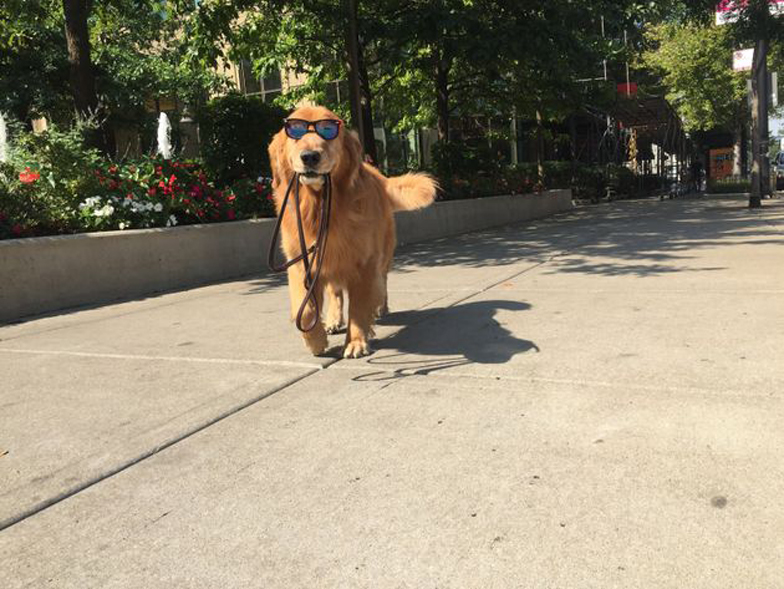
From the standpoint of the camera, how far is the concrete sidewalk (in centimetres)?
187

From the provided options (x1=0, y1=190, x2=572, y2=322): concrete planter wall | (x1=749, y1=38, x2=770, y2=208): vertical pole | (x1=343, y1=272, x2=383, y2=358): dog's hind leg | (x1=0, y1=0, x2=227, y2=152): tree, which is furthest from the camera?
(x1=749, y1=38, x2=770, y2=208): vertical pole

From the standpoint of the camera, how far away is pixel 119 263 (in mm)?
7090

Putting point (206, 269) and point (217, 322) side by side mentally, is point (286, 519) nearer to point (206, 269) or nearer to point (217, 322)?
point (217, 322)

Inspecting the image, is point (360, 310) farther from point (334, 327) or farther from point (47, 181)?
point (47, 181)

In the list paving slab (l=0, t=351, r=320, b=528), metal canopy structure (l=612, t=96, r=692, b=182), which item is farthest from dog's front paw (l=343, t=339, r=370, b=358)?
metal canopy structure (l=612, t=96, r=692, b=182)

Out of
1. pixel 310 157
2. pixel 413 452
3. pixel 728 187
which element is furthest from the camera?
pixel 728 187

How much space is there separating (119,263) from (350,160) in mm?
4235

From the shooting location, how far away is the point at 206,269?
8078 mm

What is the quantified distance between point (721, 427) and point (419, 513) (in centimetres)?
137

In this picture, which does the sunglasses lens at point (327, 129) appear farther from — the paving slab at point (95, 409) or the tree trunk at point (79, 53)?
the tree trunk at point (79, 53)

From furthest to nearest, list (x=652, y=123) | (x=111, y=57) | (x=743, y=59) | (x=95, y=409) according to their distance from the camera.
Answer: (x=652, y=123) < (x=111, y=57) < (x=743, y=59) < (x=95, y=409)

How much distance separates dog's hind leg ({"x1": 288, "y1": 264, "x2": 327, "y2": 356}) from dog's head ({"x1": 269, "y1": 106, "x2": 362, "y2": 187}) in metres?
0.58

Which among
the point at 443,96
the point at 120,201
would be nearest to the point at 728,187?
the point at 443,96

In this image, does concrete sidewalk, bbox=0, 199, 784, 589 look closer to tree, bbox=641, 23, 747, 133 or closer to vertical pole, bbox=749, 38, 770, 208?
vertical pole, bbox=749, 38, 770, 208
